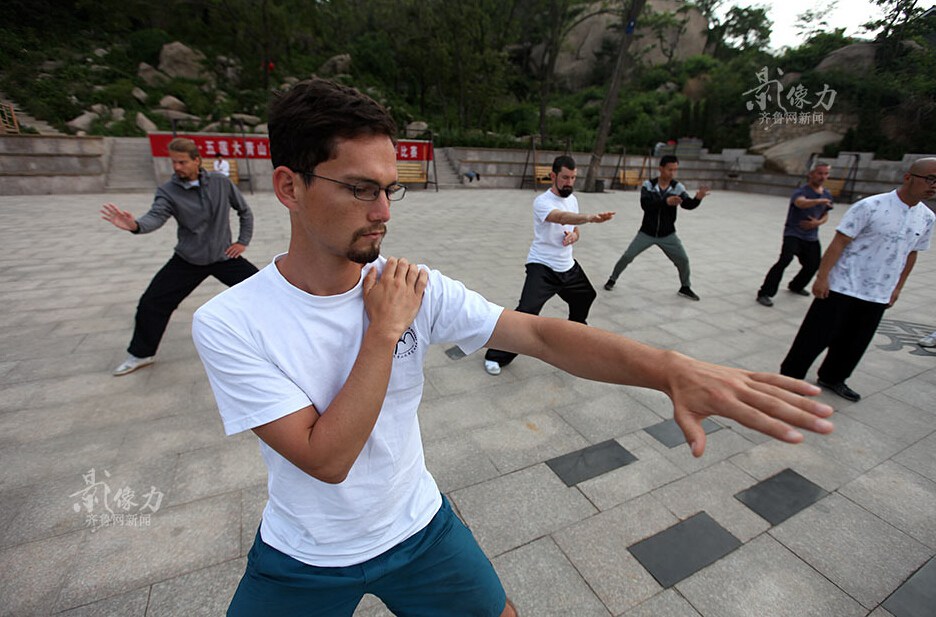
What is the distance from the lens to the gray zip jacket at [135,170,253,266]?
3.67m

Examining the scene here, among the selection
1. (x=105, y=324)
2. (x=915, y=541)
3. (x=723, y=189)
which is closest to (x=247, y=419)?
(x=915, y=541)

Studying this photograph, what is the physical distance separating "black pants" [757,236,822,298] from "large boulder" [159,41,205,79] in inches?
1250

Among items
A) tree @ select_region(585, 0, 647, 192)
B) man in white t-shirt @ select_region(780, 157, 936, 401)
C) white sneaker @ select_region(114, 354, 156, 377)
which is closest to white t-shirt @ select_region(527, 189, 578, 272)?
man in white t-shirt @ select_region(780, 157, 936, 401)

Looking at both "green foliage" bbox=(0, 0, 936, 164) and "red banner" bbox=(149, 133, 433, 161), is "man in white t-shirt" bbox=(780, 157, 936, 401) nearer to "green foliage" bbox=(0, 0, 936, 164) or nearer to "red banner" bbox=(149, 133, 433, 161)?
"red banner" bbox=(149, 133, 433, 161)

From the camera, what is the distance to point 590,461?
2.93 m

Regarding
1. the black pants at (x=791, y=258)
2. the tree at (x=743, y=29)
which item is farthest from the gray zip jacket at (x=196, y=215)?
the tree at (x=743, y=29)

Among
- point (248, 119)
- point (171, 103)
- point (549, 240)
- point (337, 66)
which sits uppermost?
point (337, 66)

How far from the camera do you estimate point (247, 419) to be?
3.45ft

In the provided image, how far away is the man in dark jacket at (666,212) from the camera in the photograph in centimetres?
591

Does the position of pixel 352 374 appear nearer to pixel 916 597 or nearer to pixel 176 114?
pixel 916 597

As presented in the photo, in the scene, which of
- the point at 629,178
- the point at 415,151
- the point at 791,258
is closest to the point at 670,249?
Result: the point at 791,258

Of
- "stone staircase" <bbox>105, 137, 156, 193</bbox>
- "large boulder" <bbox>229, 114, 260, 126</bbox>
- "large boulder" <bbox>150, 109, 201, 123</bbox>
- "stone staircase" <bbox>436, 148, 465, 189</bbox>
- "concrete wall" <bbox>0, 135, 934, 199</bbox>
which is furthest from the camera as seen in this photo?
"large boulder" <bbox>229, 114, 260, 126</bbox>

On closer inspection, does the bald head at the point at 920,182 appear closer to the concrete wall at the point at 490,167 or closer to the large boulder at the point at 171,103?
the concrete wall at the point at 490,167

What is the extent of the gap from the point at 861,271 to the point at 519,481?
3352 millimetres
